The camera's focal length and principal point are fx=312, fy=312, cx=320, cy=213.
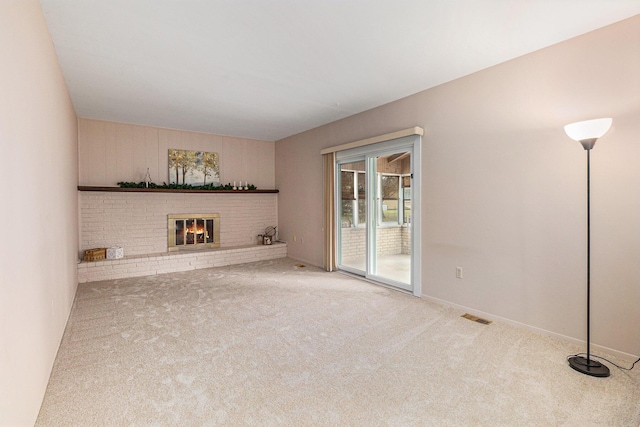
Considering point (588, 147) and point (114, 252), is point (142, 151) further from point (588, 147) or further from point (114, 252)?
point (588, 147)

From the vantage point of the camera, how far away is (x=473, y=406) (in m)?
1.97

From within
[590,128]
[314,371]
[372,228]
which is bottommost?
[314,371]

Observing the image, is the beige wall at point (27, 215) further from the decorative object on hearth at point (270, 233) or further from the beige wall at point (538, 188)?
the decorative object on hearth at point (270, 233)

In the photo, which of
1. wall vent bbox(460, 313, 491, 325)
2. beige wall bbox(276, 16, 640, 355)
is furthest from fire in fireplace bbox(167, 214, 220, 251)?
wall vent bbox(460, 313, 491, 325)

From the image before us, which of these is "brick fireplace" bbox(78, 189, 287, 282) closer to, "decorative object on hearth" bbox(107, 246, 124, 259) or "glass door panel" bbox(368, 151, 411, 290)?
"decorative object on hearth" bbox(107, 246, 124, 259)

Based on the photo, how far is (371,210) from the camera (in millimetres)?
4965

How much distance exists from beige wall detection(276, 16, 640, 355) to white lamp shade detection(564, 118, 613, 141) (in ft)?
1.25

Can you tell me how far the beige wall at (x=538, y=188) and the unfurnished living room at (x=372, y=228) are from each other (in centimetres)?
2

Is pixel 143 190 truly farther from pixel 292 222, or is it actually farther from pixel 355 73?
pixel 355 73

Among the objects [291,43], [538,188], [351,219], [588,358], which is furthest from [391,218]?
[291,43]

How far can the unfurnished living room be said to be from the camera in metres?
1.92

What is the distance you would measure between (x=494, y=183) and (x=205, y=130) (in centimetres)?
516

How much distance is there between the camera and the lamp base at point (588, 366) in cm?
230

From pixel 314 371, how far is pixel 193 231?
4.69m
